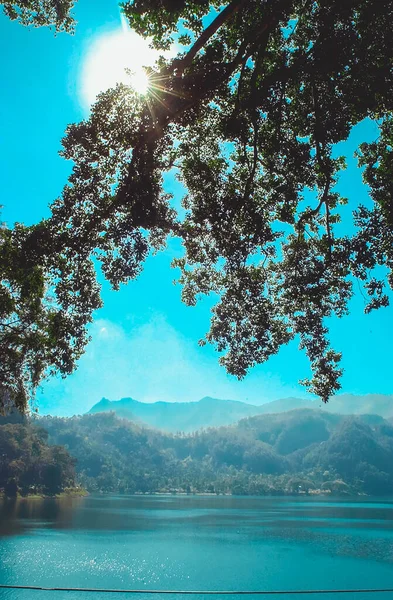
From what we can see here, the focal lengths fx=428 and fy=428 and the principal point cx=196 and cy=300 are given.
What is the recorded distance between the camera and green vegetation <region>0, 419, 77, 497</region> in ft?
259

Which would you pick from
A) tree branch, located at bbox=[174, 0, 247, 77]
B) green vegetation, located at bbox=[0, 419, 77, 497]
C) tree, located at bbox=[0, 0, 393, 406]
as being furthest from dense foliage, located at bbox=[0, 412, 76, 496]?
tree branch, located at bbox=[174, 0, 247, 77]

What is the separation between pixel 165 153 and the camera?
12.0 metres

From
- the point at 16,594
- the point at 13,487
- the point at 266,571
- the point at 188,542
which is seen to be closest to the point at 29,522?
the point at 188,542

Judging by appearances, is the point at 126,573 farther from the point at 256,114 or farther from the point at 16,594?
the point at 256,114

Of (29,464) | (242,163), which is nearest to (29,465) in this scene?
(29,464)

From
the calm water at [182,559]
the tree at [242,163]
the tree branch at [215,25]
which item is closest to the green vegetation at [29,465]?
the calm water at [182,559]

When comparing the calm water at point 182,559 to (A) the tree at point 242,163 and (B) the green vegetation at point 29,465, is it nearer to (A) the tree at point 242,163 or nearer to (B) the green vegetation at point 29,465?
(A) the tree at point 242,163

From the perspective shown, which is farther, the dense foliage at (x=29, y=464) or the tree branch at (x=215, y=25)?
the dense foliage at (x=29, y=464)

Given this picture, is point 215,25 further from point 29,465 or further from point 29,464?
point 29,465

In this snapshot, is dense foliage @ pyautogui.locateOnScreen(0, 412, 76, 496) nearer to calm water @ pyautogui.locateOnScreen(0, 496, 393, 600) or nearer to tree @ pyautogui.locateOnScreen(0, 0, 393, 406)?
calm water @ pyautogui.locateOnScreen(0, 496, 393, 600)

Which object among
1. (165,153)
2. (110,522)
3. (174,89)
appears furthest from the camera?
(110,522)

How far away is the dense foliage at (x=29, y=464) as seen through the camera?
259ft

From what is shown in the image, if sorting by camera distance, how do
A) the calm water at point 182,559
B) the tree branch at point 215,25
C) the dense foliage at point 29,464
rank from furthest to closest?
the dense foliage at point 29,464 < the calm water at point 182,559 < the tree branch at point 215,25

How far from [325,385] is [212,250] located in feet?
21.0
